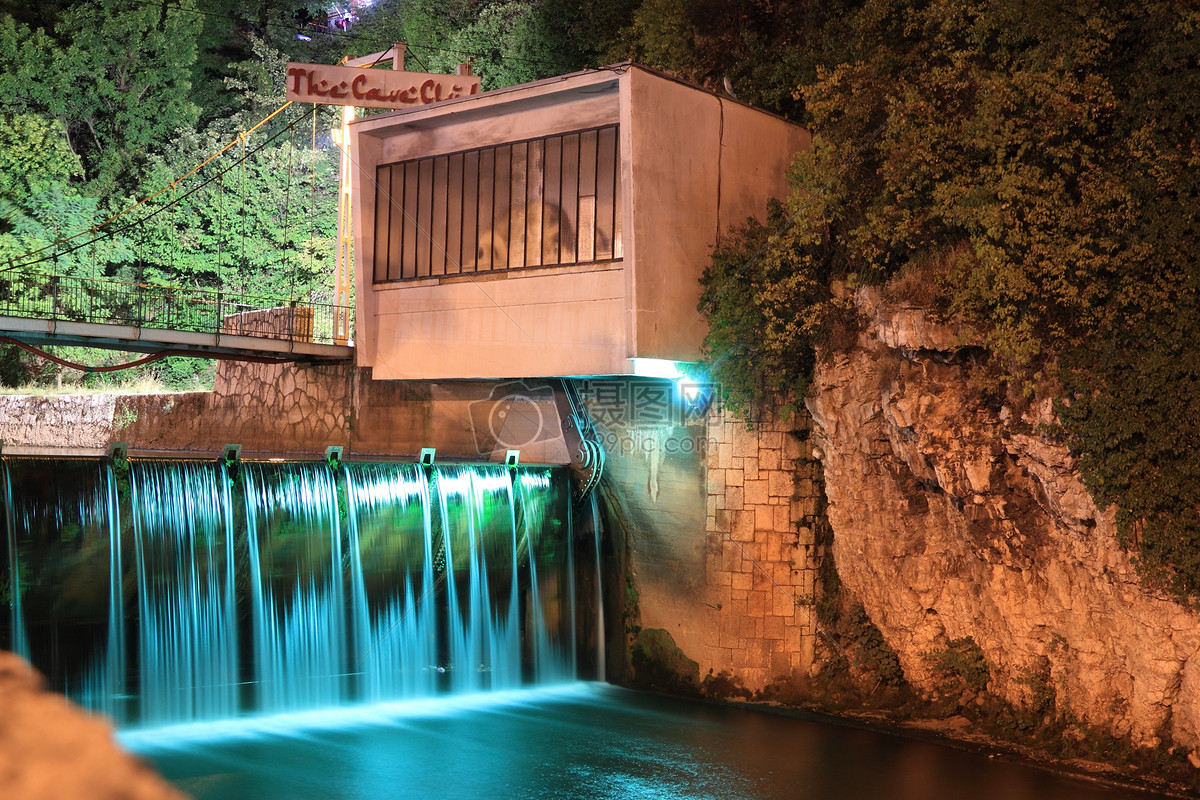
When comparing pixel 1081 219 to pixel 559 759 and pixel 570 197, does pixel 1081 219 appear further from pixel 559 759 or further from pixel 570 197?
pixel 559 759

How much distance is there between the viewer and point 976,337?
13.4 metres

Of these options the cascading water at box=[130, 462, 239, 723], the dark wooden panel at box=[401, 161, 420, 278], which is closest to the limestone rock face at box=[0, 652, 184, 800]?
the cascading water at box=[130, 462, 239, 723]

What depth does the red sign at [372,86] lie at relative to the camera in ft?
63.8

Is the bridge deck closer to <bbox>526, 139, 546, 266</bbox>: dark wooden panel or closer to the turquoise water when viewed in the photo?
<bbox>526, 139, 546, 266</bbox>: dark wooden panel

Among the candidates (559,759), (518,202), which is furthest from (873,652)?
(518,202)

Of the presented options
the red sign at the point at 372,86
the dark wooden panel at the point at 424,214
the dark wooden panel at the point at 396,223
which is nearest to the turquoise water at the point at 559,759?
the dark wooden panel at the point at 424,214

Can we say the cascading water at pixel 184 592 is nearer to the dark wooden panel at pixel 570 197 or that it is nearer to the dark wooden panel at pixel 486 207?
the dark wooden panel at pixel 486 207

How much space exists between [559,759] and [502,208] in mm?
8306

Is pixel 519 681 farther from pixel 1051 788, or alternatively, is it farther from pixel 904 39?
pixel 904 39

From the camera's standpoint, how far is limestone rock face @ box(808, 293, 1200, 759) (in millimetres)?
12758

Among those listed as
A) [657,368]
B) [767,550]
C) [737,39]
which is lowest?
[767,550]

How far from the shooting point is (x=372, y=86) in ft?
64.2

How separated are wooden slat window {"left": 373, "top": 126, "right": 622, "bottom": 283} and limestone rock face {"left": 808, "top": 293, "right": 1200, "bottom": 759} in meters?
4.12

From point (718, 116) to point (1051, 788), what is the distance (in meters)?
10.1
